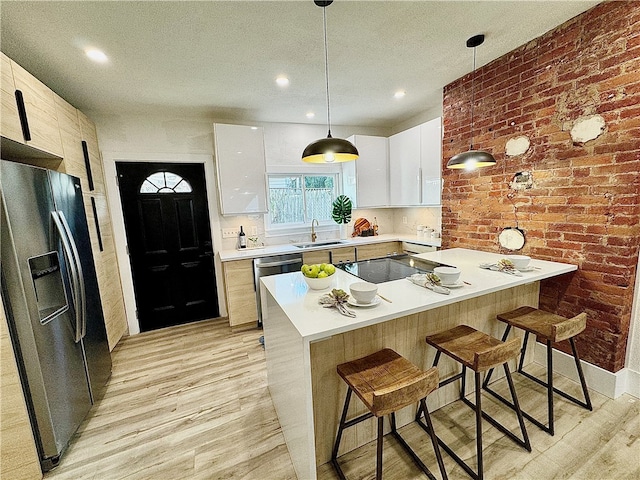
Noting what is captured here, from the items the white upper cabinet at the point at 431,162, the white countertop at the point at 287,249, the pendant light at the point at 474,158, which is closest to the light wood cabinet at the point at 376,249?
the white countertop at the point at 287,249

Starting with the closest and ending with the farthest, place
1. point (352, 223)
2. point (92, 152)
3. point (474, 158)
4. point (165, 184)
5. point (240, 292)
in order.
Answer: point (474, 158), point (92, 152), point (240, 292), point (165, 184), point (352, 223)

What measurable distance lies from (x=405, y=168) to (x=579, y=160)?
6.36ft

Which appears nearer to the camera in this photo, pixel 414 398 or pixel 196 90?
pixel 414 398

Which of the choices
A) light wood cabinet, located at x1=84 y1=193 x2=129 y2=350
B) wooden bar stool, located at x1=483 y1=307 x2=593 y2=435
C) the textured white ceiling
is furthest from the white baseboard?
light wood cabinet, located at x1=84 y1=193 x2=129 y2=350

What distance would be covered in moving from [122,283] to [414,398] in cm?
346

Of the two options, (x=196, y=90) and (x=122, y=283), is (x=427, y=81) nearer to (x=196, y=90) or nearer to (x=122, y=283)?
(x=196, y=90)

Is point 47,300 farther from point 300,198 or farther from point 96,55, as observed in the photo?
point 300,198

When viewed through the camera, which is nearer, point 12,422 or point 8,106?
point 12,422

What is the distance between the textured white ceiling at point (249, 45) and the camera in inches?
64.1

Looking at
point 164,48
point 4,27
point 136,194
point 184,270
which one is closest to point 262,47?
point 164,48

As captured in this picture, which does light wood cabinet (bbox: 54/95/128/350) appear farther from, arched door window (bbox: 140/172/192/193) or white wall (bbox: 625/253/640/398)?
white wall (bbox: 625/253/640/398)

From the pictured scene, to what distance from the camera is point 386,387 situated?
127cm

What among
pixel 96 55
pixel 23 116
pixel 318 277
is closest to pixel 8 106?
pixel 23 116

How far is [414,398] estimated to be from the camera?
1151 millimetres
